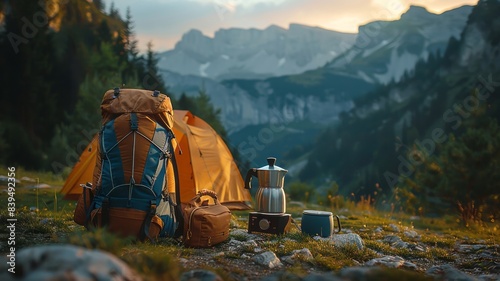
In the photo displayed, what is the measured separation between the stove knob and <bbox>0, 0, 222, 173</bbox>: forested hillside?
12.6m

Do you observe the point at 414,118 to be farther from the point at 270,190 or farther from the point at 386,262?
the point at 386,262

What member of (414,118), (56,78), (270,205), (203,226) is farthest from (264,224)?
(414,118)

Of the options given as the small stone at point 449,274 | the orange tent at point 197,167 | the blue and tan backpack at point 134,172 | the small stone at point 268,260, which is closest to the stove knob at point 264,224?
the blue and tan backpack at point 134,172

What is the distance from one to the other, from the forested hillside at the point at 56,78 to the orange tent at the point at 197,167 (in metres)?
7.16

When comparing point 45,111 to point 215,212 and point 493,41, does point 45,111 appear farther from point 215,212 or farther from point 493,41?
point 493,41

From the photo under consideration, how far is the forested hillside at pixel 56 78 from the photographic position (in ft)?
108

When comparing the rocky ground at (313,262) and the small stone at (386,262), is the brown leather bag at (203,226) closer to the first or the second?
the rocky ground at (313,262)

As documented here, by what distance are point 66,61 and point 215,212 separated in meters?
51.8

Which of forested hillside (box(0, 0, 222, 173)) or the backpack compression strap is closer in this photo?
the backpack compression strap

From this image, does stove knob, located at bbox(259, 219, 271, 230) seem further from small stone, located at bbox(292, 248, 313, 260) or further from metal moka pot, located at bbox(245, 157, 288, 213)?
small stone, located at bbox(292, 248, 313, 260)

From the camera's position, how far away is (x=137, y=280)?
300cm

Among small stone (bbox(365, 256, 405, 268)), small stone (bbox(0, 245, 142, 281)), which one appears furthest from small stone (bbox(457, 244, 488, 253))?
small stone (bbox(0, 245, 142, 281))

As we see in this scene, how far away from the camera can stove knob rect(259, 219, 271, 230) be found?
809 cm

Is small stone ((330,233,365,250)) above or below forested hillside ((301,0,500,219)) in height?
below
